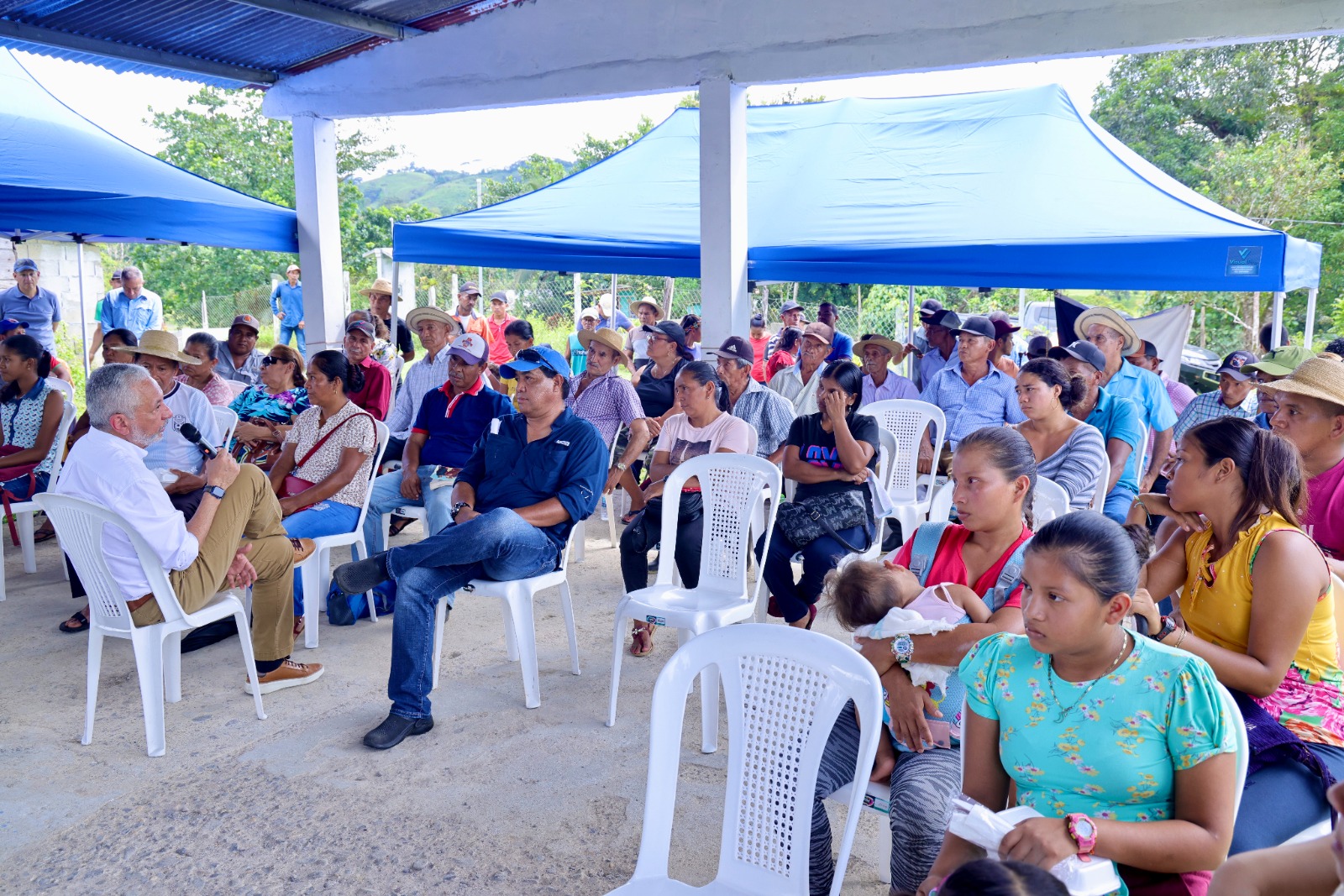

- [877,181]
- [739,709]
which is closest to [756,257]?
[877,181]

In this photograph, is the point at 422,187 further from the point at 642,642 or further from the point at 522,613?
the point at 522,613

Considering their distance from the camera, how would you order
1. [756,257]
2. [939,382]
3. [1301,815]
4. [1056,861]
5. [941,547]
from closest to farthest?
[1056,861] → [1301,815] → [941,547] → [939,382] → [756,257]

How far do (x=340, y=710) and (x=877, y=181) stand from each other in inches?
200

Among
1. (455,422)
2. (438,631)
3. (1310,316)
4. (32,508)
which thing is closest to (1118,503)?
(438,631)

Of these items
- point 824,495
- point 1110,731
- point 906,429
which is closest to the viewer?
point 1110,731

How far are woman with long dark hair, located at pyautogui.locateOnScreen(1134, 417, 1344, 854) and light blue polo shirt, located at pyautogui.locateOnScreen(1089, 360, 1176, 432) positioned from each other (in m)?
2.88

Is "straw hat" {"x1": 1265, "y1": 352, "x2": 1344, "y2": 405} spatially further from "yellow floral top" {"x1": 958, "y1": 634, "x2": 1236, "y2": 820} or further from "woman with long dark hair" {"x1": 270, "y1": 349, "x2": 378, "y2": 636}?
"woman with long dark hair" {"x1": 270, "y1": 349, "x2": 378, "y2": 636}

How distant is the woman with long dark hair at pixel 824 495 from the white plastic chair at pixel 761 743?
1.69 metres

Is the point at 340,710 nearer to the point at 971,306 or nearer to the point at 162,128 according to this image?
the point at 971,306

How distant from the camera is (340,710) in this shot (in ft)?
11.9

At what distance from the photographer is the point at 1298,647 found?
6.75ft

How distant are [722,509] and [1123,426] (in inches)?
71.8

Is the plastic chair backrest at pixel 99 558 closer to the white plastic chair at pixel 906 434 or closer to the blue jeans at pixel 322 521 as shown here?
the blue jeans at pixel 322 521

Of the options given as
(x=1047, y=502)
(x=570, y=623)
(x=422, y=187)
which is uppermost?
(x=422, y=187)
